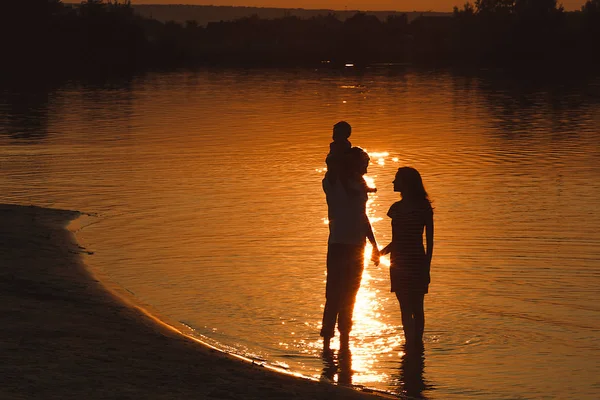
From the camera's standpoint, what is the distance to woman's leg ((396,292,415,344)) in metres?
8.83

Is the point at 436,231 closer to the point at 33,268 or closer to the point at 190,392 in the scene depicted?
the point at 33,268

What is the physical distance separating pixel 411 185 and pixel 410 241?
47cm

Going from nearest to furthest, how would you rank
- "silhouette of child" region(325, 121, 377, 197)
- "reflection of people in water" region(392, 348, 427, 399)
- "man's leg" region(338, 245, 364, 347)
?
"reflection of people in water" region(392, 348, 427, 399) < "silhouette of child" region(325, 121, 377, 197) < "man's leg" region(338, 245, 364, 347)

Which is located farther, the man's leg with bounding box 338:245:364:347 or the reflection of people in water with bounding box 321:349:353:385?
the man's leg with bounding box 338:245:364:347

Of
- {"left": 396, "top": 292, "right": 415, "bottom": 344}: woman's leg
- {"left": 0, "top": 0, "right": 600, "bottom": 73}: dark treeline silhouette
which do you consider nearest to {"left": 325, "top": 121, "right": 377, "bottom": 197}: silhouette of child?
{"left": 396, "top": 292, "right": 415, "bottom": 344}: woman's leg

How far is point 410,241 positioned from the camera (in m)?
8.66

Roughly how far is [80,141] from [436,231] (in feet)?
51.6

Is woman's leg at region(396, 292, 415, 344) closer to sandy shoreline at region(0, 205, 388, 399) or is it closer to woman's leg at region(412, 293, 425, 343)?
woman's leg at region(412, 293, 425, 343)

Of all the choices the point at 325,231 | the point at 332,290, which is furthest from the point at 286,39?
the point at 332,290

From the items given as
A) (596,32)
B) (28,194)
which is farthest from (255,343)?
(596,32)

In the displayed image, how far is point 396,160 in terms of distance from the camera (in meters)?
24.3

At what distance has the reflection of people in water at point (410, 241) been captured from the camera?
852 cm

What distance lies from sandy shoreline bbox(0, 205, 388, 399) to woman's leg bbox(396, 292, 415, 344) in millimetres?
1179

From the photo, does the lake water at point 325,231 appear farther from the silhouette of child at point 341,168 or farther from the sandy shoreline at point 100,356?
the silhouette of child at point 341,168
